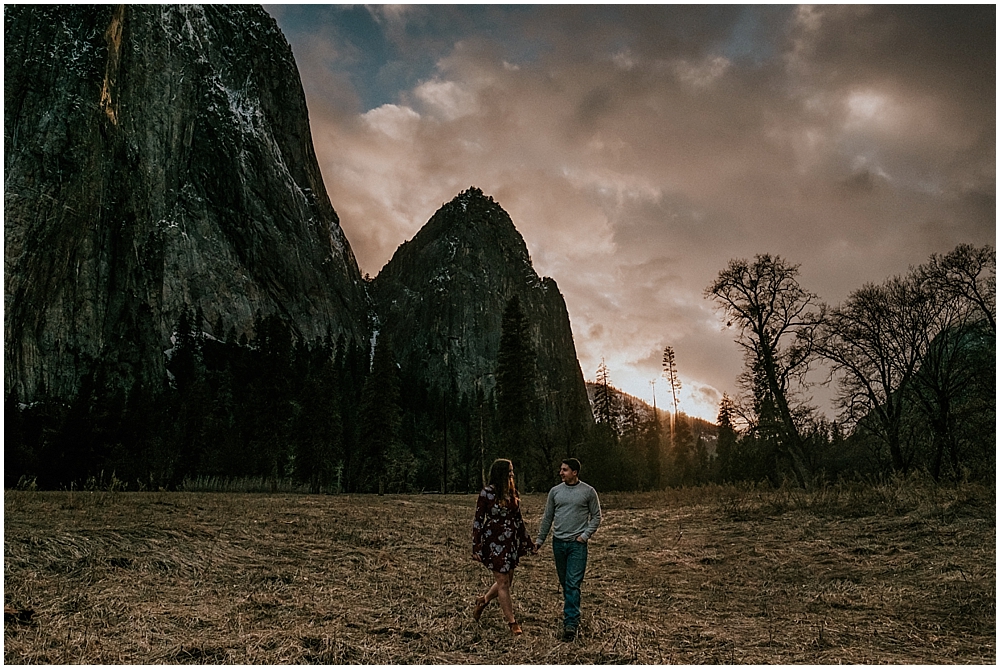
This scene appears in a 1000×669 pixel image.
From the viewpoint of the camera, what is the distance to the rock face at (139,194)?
64.8 metres

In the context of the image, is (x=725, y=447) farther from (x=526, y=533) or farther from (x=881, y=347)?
(x=526, y=533)

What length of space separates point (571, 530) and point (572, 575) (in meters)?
0.53

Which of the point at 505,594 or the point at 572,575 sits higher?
the point at 572,575

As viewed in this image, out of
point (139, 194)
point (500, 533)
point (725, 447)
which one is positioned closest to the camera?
point (500, 533)

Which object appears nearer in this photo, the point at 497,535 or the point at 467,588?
the point at 497,535

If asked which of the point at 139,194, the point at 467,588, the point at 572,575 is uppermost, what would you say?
the point at 139,194

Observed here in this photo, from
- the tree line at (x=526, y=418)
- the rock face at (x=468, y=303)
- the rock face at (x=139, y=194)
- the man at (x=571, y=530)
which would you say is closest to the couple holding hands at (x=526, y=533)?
the man at (x=571, y=530)

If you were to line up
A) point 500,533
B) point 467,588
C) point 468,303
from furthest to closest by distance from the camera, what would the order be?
point 468,303
point 467,588
point 500,533

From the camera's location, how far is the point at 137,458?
139 ft

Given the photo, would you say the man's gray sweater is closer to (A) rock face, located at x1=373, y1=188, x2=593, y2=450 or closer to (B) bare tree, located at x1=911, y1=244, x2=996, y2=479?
(B) bare tree, located at x1=911, y1=244, x2=996, y2=479

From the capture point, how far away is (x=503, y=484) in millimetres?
8039

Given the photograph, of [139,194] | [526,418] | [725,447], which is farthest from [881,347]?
[139,194]

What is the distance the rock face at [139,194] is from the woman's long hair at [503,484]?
57.7m

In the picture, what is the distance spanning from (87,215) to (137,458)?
4089 centimetres
